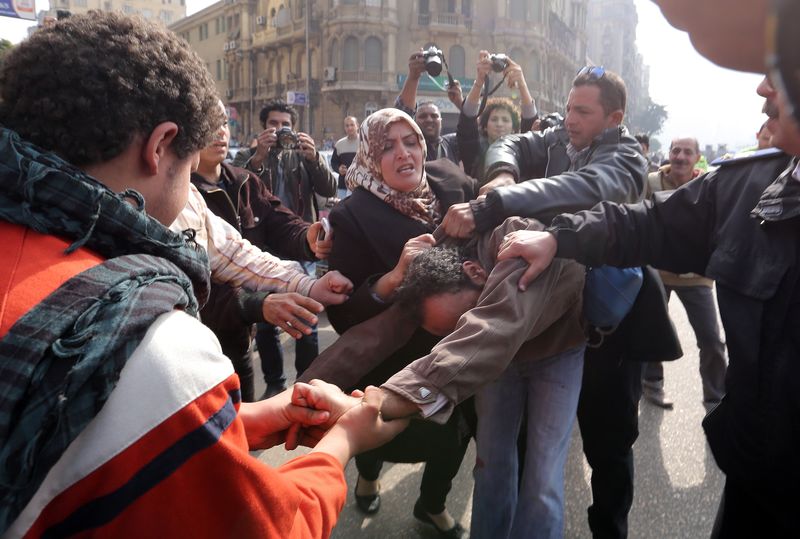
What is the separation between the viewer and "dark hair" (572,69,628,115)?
2.71 meters

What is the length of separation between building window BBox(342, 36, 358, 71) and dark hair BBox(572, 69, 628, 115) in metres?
34.7

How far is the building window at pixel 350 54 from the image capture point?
3531cm

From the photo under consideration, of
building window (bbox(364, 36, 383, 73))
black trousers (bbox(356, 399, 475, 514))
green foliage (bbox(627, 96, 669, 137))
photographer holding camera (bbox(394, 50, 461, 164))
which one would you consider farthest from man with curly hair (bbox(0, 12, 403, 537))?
green foliage (bbox(627, 96, 669, 137))

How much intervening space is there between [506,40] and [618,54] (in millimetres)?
51761

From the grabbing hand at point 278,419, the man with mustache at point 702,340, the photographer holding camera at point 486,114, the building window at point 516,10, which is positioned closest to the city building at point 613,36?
the building window at point 516,10

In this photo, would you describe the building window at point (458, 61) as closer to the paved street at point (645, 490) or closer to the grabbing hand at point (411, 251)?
the paved street at point (645, 490)

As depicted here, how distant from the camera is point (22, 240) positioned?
842 mm

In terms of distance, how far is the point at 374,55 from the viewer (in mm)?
35469

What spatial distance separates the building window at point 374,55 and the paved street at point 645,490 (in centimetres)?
3434

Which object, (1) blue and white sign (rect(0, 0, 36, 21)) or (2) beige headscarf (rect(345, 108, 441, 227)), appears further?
(1) blue and white sign (rect(0, 0, 36, 21))

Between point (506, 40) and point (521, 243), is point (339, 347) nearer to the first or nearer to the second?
point (521, 243)

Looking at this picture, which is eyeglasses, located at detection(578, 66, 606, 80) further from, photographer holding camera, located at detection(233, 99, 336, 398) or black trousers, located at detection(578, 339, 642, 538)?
photographer holding camera, located at detection(233, 99, 336, 398)

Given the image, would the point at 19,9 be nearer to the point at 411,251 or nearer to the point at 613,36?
the point at 411,251

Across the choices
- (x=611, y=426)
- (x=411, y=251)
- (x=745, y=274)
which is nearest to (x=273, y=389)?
(x=411, y=251)
